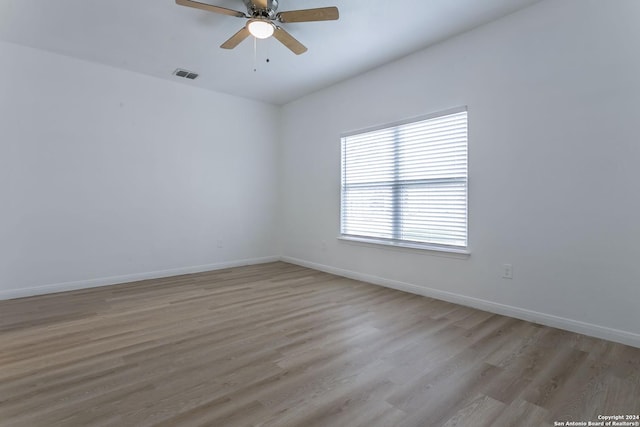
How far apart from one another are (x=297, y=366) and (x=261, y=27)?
2683 mm

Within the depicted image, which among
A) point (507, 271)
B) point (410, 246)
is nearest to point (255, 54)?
point (410, 246)

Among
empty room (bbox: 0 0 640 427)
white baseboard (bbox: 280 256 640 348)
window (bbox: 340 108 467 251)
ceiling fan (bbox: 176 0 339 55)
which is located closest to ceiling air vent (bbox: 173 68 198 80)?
empty room (bbox: 0 0 640 427)

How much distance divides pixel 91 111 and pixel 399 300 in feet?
14.8

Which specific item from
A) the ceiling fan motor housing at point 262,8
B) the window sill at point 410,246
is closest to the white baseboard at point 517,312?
the window sill at point 410,246

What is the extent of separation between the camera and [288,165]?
18.9 feet

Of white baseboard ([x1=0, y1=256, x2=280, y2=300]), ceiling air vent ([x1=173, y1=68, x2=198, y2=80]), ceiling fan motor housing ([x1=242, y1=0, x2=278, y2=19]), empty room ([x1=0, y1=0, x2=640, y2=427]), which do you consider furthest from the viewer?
ceiling air vent ([x1=173, y1=68, x2=198, y2=80])

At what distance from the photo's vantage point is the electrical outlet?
2992 millimetres

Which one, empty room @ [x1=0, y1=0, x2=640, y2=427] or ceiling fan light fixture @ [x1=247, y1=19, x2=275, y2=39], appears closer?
empty room @ [x1=0, y1=0, x2=640, y2=427]

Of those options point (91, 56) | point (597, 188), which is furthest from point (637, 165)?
point (91, 56)

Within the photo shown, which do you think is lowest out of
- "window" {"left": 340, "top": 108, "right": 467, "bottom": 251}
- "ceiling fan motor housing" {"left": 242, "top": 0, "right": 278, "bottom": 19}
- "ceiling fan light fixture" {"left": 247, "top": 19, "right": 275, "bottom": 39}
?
"window" {"left": 340, "top": 108, "right": 467, "bottom": 251}

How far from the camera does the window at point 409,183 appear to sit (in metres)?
3.41

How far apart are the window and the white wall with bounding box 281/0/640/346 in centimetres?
16

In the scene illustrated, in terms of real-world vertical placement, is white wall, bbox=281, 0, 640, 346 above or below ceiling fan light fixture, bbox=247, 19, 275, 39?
below

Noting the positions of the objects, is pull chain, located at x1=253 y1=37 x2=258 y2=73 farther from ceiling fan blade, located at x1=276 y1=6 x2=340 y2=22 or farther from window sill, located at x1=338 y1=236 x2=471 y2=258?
window sill, located at x1=338 y1=236 x2=471 y2=258
